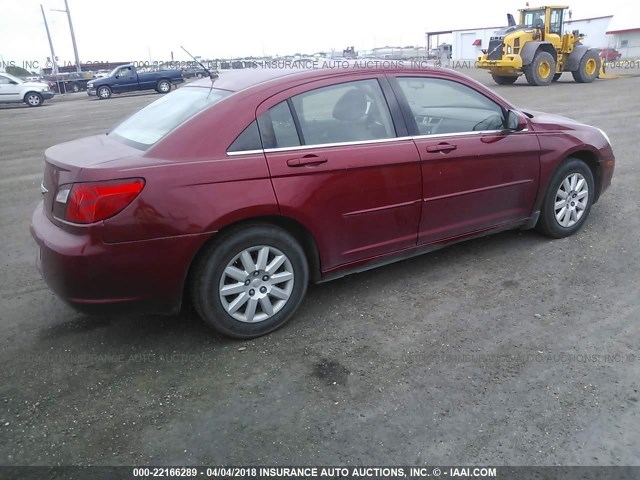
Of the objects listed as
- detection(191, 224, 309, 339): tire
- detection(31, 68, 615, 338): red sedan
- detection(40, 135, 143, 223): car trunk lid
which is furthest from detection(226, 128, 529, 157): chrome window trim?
detection(40, 135, 143, 223): car trunk lid

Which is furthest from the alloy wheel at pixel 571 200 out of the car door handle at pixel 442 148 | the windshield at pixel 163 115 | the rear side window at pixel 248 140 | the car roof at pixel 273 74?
the windshield at pixel 163 115

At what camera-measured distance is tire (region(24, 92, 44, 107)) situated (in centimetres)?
2486

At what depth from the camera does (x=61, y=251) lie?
9.41 ft

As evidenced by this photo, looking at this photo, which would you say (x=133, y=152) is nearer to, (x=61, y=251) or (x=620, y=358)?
(x=61, y=251)

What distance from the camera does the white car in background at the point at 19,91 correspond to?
24.5 m

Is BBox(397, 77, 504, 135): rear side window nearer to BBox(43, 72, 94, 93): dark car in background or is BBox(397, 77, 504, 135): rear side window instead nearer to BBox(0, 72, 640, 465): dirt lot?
BBox(0, 72, 640, 465): dirt lot

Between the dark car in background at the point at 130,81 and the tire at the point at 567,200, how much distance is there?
87.3 ft

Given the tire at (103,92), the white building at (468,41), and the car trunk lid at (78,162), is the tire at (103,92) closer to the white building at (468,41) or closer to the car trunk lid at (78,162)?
the car trunk lid at (78,162)

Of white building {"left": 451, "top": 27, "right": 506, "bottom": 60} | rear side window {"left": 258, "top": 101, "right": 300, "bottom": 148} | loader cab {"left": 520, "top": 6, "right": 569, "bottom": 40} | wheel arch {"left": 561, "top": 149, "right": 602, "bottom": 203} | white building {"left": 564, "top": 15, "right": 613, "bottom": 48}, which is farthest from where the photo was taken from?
white building {"left": 451, "top": 27, "right": 506, "bottom": 60}

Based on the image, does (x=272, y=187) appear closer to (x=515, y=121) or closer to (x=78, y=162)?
(x=78, y=162)

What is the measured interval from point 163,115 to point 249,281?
1.31 metres

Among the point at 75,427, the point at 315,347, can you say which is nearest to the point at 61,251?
the point at 75,427

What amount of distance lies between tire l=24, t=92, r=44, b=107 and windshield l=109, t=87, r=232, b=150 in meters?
24.9

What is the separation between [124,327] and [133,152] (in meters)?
1.20
